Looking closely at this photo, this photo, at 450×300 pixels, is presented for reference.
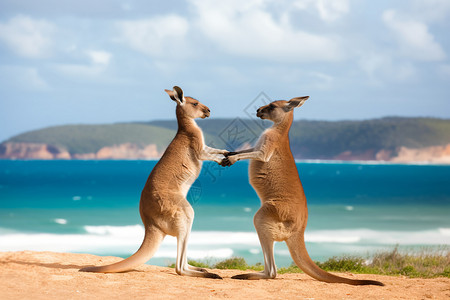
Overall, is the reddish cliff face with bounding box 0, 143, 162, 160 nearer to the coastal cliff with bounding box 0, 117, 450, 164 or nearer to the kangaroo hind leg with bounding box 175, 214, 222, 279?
the coastal cliff with bounding box 0, 117, 450, 164

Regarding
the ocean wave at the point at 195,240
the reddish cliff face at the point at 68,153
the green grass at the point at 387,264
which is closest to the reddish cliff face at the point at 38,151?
the reddish cliff face at the point at 68,153

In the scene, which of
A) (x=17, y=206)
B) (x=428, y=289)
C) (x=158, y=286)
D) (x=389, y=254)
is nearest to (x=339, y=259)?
(x=389, y=254)

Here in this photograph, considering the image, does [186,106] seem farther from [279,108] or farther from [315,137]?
[315,137]

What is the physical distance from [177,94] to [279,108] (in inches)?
67.0

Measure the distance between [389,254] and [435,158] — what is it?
119 m

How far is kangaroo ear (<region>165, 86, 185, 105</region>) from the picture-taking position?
8.87 m

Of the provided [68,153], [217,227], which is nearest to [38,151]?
[68,153]

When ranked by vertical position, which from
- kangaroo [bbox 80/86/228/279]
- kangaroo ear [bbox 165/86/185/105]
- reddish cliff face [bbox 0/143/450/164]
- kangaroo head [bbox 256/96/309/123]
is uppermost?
reddish cliff face [bbox 0/143/450/164]

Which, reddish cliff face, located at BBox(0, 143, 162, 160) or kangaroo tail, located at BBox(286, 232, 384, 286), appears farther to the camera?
reddish cliff face, located at BBox(0, 143, 162, 160)

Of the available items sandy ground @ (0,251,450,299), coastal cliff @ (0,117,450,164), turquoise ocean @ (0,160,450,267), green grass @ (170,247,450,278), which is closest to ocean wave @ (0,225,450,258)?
turquoise ocean @ (0,160,450,267)

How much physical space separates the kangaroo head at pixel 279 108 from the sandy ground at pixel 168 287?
2631 millimetres

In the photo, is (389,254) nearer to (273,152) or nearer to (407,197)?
(273,152)

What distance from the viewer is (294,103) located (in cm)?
877

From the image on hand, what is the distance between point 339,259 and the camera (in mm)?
12180
